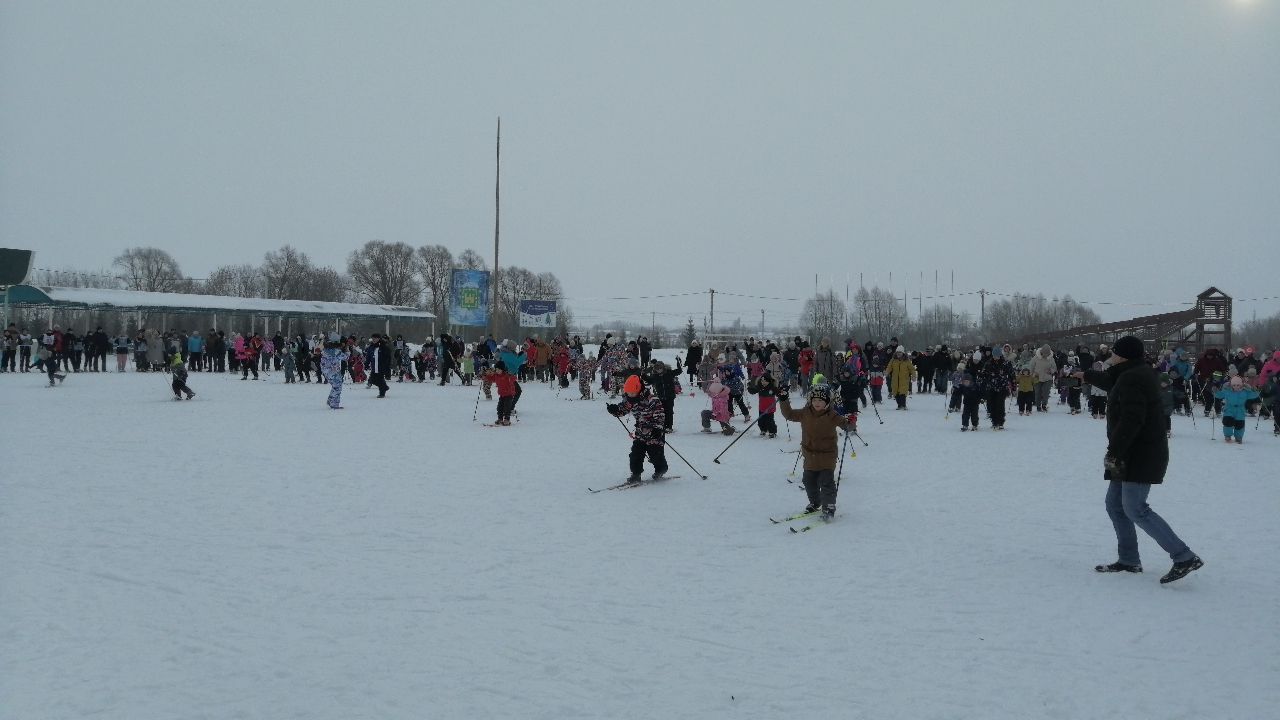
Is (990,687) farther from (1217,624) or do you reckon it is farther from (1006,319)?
(1006,319)

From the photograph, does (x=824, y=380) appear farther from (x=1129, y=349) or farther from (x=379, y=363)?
(x=379, y=363)

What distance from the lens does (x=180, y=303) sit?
127ft

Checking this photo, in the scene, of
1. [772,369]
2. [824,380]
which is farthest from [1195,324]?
[824,380]

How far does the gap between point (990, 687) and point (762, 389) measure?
8257 millimetres

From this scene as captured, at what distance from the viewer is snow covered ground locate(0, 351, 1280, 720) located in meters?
3.87

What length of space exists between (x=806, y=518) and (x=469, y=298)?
33784 millimetres

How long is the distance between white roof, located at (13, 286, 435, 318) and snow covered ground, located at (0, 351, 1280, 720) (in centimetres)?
2909

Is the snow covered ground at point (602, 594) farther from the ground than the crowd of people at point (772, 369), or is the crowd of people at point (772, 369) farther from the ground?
the crowd of people at point (772, 369)

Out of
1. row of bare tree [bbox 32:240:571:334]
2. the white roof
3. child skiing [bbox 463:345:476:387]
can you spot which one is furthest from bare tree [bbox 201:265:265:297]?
child skiing [bbox 463:345:476:387]

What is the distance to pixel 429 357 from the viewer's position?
2900 cm

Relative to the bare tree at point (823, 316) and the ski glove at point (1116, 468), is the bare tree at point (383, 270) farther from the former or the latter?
the ski glove at point (1116, 468)

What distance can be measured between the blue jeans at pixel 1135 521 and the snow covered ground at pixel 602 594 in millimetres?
213

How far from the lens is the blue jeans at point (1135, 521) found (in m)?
5.52

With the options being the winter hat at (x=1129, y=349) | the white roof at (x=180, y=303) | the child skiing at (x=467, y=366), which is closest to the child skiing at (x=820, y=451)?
the winter hat at (x=1129, y=349)
